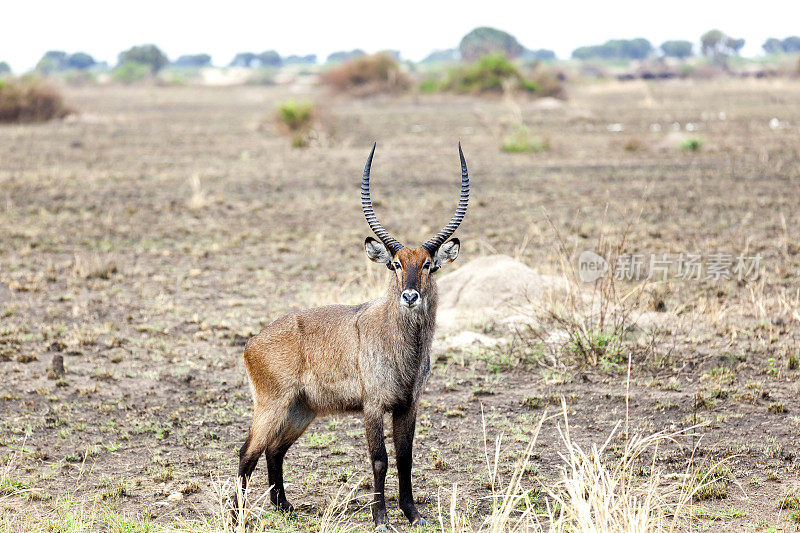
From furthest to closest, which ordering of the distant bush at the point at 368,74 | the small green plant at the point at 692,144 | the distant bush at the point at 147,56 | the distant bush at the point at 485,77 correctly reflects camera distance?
1. the distant bush at the point at 147,56
2. the distant bush at the point at 368,74
3. the distant bush at the point at 485,77
4. the small green plant at the point at 692,144

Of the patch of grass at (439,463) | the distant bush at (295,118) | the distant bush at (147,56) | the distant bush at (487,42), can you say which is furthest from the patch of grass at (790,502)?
the distant bush at (147,56)

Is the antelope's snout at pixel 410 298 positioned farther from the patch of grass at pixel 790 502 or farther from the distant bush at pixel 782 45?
the distant bush at pixel 782 45

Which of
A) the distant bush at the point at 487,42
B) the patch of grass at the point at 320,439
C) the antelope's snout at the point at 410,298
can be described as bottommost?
the patch of grass at the point at 320,439

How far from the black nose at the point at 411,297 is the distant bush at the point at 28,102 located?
101ft

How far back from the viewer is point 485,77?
48094 mm

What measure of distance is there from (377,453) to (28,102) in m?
31.1

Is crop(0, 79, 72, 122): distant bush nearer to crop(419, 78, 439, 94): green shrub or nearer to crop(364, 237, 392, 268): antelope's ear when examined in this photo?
crop(419, 78, 439, 94): green shrub

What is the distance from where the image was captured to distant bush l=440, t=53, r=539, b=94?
154ft

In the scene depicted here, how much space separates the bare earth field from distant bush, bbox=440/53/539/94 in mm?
19832

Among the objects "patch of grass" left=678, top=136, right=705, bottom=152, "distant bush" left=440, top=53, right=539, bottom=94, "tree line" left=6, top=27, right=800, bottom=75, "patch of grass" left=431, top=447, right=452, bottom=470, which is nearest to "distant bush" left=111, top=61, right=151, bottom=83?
"tree line" left=6, top=27, right=800, bottom=75

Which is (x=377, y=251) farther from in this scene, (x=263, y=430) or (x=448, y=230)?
(x=263, y=430)

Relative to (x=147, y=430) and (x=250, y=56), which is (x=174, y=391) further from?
(x=250, y=56)

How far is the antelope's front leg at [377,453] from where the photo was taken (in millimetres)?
5602

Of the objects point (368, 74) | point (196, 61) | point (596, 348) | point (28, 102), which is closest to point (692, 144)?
point (596, 348)
